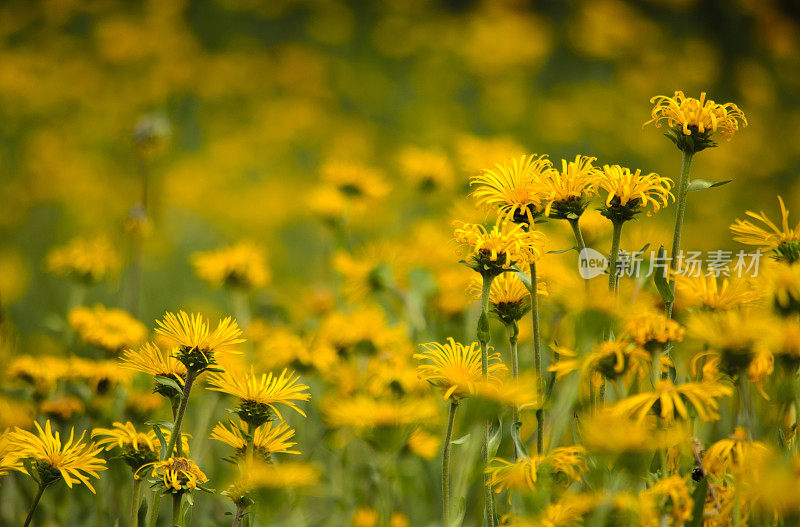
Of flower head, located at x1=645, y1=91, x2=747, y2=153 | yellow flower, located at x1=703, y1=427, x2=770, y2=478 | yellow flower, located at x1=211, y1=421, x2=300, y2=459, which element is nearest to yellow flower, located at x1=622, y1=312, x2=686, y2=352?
yellow flower, located at x1=703, y1=427, x2=770, y2=478

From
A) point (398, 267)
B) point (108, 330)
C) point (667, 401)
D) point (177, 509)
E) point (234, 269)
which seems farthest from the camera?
point (398, 267)

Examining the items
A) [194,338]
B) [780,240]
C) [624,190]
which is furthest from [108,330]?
[780,240]

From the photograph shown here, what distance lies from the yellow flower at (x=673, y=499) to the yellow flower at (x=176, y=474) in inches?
15.1

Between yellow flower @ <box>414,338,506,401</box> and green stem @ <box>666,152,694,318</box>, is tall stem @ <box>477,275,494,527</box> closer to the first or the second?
yellow flower @ <box>414,338,506,401</box>

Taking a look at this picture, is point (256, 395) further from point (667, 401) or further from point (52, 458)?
point (667, 401)

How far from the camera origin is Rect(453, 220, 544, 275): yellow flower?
659mm

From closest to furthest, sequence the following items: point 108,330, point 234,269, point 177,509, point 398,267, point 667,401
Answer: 1. point 667,401
2. point 177,509
3. point 108,330
4. point 234,269
5. point 398,267

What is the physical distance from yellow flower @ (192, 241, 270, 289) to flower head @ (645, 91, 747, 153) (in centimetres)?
76

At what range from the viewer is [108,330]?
1.07 m

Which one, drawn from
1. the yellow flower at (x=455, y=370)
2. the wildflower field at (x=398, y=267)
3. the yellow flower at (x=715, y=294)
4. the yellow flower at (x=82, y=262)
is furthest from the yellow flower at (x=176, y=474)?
the yellow flower at (x=82, y=262)

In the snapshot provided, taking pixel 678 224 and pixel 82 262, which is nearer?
pixel 678 224

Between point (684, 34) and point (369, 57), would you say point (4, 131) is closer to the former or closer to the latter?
point (369, 57)

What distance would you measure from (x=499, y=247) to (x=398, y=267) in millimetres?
767

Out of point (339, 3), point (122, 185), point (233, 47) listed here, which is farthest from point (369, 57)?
point (122, 185)
